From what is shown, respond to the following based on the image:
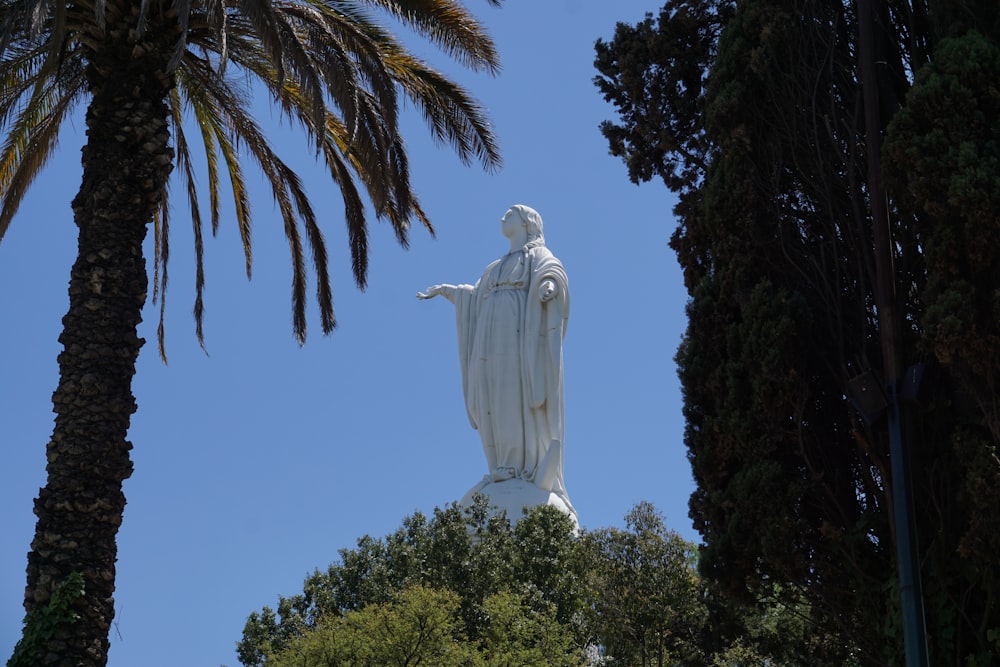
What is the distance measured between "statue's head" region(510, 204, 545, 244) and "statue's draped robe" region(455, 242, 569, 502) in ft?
0.92

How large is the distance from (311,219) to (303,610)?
5.94 meters

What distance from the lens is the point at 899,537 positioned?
28.8 ft

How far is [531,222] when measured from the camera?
25.3 m

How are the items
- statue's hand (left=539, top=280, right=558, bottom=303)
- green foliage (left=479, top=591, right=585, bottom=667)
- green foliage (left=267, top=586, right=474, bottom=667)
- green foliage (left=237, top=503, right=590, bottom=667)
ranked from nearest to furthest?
green foliage (left=267, top=586, right=474, bottom=667) → green foliage (left=479, top=591, right=585, bottom=667) → green foliage (left=237, top=503, right=590, bottom=667) → statue's hand (left=539, top=280, right=558, bottom=303)

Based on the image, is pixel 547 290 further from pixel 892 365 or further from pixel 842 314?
pixel 892 365

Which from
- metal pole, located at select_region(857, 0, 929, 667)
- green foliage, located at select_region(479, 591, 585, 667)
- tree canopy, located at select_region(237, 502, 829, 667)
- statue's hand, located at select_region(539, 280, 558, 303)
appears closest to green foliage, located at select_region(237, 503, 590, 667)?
tree canopy, located at select_region(237, 502, 829, 667)

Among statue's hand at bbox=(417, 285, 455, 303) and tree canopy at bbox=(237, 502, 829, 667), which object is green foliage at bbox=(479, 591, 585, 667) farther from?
statue's hand at bbox=(417, 285, 455, 303)

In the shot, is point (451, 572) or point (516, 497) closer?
point (451, 572)

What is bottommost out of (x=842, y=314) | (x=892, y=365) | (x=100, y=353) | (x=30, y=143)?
(x=892, y=365)

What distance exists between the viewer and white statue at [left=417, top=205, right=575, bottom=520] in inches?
947

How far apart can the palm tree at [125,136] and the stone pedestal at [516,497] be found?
8.14 meters

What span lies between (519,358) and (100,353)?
13.6m

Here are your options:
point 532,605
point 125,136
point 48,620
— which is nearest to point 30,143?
point 125,136

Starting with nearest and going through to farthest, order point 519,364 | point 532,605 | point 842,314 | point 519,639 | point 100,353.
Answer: point 842,314 → point 100,353 → point 519,639 → point 532,605 → point 519,364
